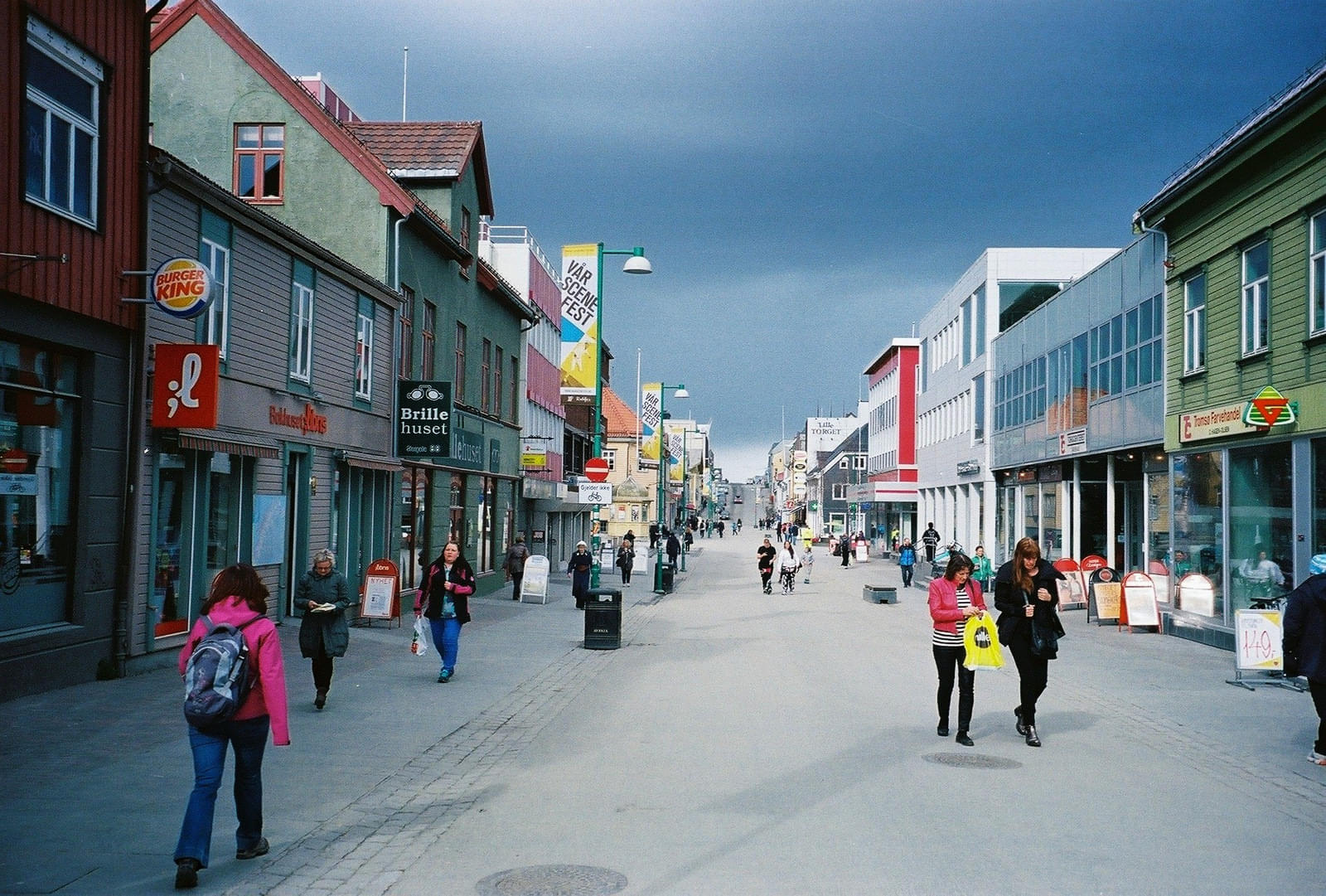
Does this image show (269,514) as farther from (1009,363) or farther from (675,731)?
(1009,363)

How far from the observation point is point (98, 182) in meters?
12.9

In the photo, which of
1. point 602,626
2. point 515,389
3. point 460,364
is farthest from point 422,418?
point 515,389

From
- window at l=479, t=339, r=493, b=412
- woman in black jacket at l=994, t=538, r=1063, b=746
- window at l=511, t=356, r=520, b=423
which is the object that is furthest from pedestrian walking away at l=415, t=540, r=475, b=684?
window at l=511, t=356, r=520, b=423

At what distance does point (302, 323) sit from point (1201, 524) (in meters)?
15.9

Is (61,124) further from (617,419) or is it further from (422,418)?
(617,419)

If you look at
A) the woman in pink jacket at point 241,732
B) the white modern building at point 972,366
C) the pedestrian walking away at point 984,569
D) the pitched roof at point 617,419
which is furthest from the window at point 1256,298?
the pitched roof at point 617,419

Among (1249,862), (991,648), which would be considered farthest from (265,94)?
(1249,862)

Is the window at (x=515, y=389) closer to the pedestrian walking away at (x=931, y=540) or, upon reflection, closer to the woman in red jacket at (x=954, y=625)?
the pedestrian walking away at (x=931, y=540)

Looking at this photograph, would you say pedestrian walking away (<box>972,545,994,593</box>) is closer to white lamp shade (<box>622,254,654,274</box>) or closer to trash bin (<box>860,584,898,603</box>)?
trash bin (<box>860,584,898,603</box>)

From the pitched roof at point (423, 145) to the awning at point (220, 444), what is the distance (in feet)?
36.6

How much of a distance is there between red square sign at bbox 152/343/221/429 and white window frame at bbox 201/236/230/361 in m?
2.03

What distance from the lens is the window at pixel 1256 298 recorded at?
18.6m

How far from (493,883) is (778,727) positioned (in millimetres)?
5417

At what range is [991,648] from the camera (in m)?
10.5
